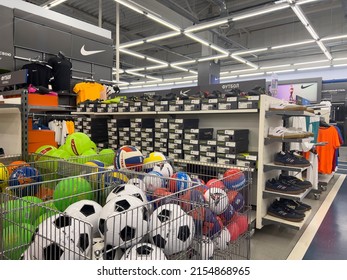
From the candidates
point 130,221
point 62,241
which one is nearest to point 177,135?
point 130,221

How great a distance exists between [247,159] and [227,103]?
2.30 ft

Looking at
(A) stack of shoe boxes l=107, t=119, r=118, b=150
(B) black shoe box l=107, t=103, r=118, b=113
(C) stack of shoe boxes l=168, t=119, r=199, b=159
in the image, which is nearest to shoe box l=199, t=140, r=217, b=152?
(C) stack of shoe boxes l=168, t=119, r=199, b=159

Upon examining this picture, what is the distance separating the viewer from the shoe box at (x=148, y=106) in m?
3.91

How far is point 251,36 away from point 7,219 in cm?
1318

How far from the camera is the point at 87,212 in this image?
1436 mm

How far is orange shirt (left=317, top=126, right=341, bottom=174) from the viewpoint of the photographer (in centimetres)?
525

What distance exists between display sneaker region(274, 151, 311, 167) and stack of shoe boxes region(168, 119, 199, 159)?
1.21 meters

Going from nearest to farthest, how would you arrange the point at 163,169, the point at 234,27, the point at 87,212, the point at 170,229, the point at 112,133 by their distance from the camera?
the point at 170,229 < the point at 87,212 < the point at 163,169 < the point at 112,133 < the point at 234,27

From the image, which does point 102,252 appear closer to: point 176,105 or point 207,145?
point 207,145

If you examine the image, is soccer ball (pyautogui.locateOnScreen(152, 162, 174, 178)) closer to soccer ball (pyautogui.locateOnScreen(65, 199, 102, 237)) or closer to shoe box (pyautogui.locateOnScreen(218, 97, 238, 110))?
soccer ball (pyautogui.locateOnScreen(65, 199, 102, 237))

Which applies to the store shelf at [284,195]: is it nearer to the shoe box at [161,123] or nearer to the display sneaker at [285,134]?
the display sneaker at [285,134]

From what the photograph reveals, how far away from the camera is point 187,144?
11.7ft

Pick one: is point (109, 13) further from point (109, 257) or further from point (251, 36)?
point (109, 257)
